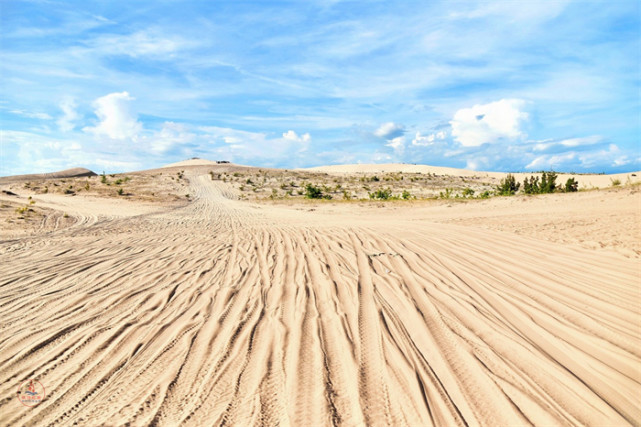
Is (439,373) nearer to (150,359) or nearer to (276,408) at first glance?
(276,408)

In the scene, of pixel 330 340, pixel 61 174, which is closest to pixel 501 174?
pixel 330 340

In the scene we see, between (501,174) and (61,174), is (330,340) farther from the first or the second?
(61,174)

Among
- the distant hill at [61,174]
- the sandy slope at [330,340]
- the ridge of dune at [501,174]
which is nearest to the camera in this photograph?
the sandy slope at [330,340]

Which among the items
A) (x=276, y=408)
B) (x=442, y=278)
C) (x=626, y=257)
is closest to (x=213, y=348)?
(x=276, y=408)

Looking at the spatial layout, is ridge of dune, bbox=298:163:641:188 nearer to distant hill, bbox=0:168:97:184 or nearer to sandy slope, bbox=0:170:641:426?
sandy slope, bbox=0:170:641:426

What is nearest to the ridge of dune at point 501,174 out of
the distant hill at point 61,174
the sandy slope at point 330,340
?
the sandy slope at point 330,340

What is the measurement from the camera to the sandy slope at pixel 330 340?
8.10 feet

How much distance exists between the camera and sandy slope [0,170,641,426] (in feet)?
8.10

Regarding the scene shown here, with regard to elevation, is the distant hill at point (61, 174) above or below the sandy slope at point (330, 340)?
above

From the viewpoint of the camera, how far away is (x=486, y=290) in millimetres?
4602

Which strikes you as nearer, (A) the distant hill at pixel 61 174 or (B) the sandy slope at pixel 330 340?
(B) the sandy slope at pixel 330 340

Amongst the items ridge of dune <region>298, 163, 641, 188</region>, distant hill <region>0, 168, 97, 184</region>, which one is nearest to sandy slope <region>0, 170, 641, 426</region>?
ridge of dune <region>298, 163, 641, 188</region>

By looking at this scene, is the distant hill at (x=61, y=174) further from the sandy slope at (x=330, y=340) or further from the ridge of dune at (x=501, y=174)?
the sandy slope at (x=330, y=340)

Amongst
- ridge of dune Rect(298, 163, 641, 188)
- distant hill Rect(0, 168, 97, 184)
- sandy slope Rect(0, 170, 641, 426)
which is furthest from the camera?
distant hill Rect(0, 168, 97, 184)
